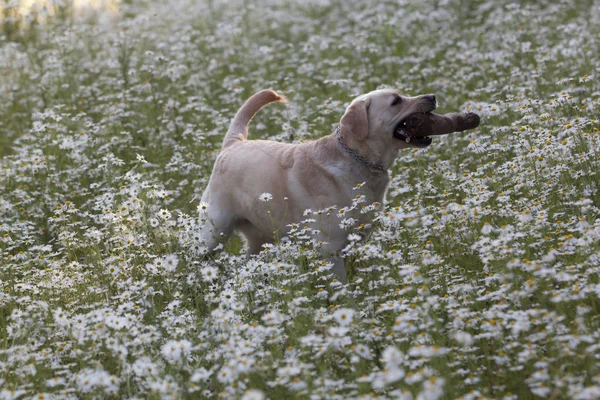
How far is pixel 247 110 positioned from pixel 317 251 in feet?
6.62

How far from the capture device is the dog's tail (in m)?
7.21

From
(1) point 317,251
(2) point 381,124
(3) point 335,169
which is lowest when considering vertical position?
(1) point 317,251

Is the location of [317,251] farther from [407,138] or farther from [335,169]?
[407,138]

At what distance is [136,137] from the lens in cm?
980

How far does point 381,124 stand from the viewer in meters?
6.15

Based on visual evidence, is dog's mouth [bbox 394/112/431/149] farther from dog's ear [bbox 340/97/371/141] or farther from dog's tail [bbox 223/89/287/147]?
dog's tail [bbox 223/89/287/147]

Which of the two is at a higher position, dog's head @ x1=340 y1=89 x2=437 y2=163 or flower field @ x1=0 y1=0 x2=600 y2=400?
dog's head @ x1=340 y1=89 x2=437 y2=163

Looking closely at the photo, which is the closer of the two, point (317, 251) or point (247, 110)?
point (317, 251)

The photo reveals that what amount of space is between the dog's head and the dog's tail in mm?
1212

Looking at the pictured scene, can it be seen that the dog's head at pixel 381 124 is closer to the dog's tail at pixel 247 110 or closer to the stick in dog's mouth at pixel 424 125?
the stick in dog's mouth at pixel 424 125

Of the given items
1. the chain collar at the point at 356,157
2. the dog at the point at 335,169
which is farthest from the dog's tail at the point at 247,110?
the chain collar at the point at 356,157

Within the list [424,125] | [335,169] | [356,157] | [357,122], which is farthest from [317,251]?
[424,125]

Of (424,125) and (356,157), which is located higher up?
(424,125)

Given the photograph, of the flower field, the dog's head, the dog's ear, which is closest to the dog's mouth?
the dog's head
